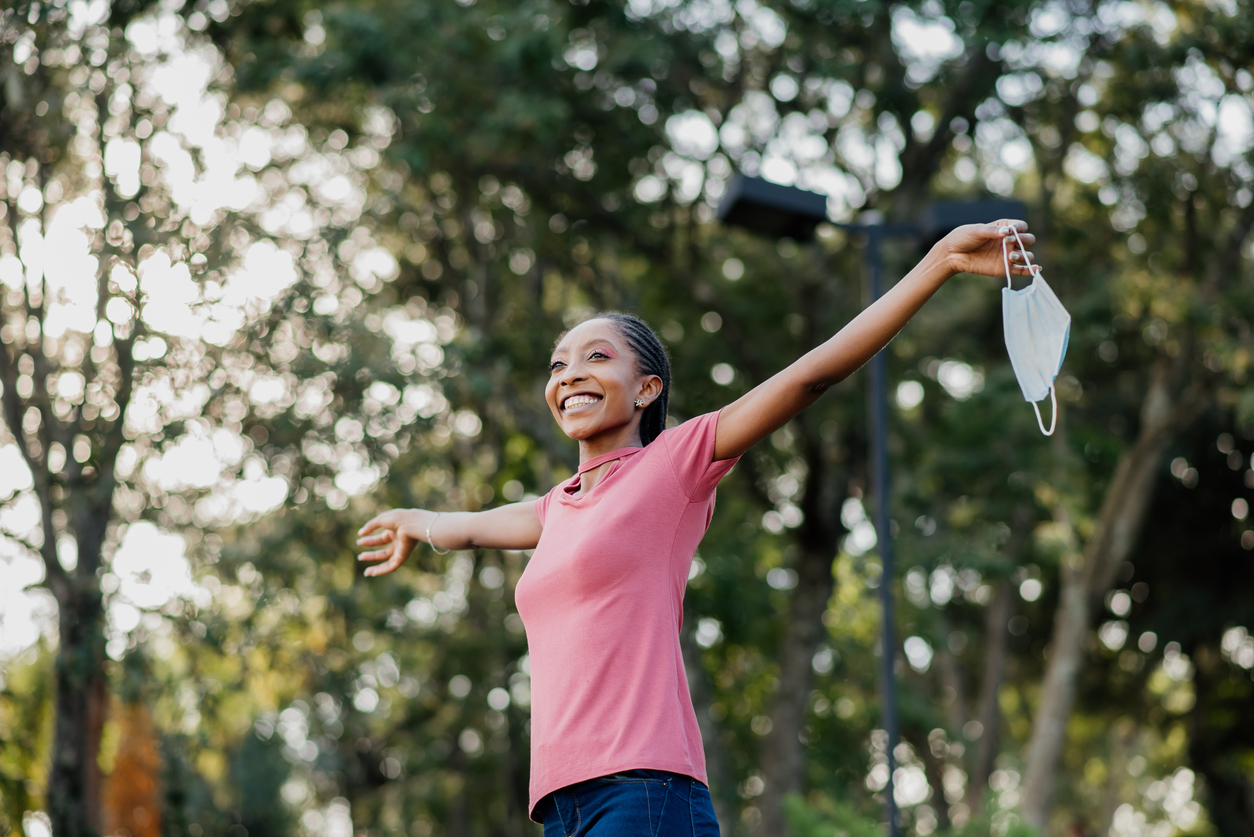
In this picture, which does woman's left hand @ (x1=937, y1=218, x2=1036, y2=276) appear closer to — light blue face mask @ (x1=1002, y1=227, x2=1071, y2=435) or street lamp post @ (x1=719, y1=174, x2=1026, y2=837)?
light blue face mask @ (x1=1002, y1=227, x2=1071, y2=435)

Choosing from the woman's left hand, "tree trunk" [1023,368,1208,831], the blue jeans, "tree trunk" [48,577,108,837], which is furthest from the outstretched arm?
"tree trunk" [1023,368,1208,831]

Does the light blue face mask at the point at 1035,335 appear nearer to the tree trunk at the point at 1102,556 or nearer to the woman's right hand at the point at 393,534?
the woman's right hand at the point at 393,534

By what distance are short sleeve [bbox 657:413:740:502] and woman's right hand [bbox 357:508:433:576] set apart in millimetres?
1027

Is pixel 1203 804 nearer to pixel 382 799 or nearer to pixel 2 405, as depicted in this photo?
pixel 382 799

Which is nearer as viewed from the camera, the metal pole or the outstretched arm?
the outstretched arm

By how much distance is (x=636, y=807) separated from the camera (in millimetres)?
2145

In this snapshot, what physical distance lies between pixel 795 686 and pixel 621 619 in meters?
11.5

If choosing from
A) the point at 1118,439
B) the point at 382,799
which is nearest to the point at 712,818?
the point at 1118,439

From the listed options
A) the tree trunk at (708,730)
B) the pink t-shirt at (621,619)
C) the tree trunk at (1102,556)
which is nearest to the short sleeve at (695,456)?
the pink t-shirt at (621,619)

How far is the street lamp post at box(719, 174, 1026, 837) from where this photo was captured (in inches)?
331

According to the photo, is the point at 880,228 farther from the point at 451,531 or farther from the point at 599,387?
the point at 599,387

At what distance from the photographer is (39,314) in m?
10.4

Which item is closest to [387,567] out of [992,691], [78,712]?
[78,712]

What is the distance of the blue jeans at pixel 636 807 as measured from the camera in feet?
7.01
